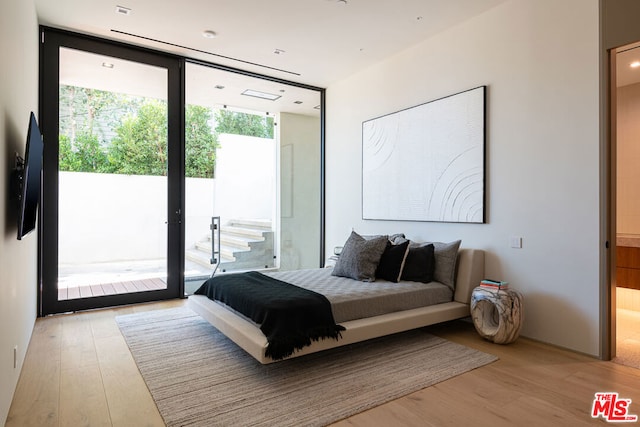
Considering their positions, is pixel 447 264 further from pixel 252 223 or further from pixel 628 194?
pixel 628 194

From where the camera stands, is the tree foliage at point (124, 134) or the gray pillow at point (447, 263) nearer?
the gray pillow at point (447, 263)

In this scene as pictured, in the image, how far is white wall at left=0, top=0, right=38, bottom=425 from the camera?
6.80 ft

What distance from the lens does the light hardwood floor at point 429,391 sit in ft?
6.93

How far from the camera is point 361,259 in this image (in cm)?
388

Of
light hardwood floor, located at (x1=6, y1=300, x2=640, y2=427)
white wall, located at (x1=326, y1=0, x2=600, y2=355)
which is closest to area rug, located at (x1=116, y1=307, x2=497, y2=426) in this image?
light hardwood floor, located at (x1=6, y1=300, x2=640, y2=427)

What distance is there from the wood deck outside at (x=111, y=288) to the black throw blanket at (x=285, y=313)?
Result: 1885 millimetres

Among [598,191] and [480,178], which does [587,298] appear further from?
[480,178]

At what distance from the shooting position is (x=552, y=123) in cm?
328

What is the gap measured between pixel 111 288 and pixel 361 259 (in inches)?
118

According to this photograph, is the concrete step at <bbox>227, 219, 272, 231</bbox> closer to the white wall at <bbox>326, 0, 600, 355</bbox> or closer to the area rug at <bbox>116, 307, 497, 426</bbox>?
the area rug at <bbox>116, 307, 497, 426</bbox>

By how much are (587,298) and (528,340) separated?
651 millimetres

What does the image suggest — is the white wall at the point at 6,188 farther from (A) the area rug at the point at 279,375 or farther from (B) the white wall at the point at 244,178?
(B) the white wall at the point at 244,178

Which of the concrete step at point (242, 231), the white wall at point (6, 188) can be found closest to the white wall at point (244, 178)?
the concrete step at point (242, 231)

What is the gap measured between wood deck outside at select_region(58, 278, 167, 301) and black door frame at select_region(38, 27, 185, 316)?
→ 46 mm
